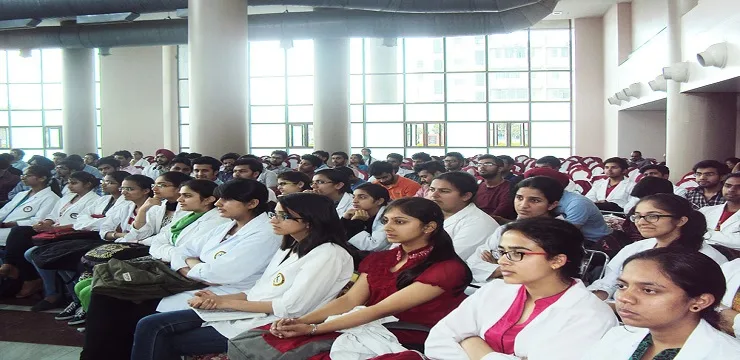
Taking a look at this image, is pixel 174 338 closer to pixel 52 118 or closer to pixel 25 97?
pixel 52 118

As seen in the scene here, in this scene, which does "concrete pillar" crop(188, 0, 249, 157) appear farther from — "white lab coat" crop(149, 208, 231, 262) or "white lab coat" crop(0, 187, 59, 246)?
"white lab coat" crop(149, 208, 231, 262)

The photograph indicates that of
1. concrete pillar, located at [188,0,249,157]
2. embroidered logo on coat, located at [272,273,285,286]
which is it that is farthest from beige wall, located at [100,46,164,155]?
embroidered logo on coat, located at [272,273,285,286]

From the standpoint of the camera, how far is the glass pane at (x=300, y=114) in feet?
71.5

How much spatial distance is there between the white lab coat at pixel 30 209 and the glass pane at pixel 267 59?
15.3 meters

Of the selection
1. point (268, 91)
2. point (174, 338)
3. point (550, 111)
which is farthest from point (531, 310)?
point (268, 91)

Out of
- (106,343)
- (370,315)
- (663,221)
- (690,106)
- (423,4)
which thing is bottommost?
(106,343)

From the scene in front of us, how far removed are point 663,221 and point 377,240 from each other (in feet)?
6.42

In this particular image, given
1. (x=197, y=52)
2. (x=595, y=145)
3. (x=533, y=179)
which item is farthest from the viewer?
(x=595, y=145)

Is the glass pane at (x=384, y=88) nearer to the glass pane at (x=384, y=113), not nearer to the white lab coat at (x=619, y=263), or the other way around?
the glass pane at (x=384, y=113)

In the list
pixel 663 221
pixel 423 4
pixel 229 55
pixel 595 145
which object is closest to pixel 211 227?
pixel 663 221

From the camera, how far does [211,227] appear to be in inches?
180

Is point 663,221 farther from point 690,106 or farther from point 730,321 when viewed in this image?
point 690,106

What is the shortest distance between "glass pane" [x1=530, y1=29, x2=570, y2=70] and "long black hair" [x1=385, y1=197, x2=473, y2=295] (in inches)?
734

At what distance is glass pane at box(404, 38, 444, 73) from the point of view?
21.0 m
